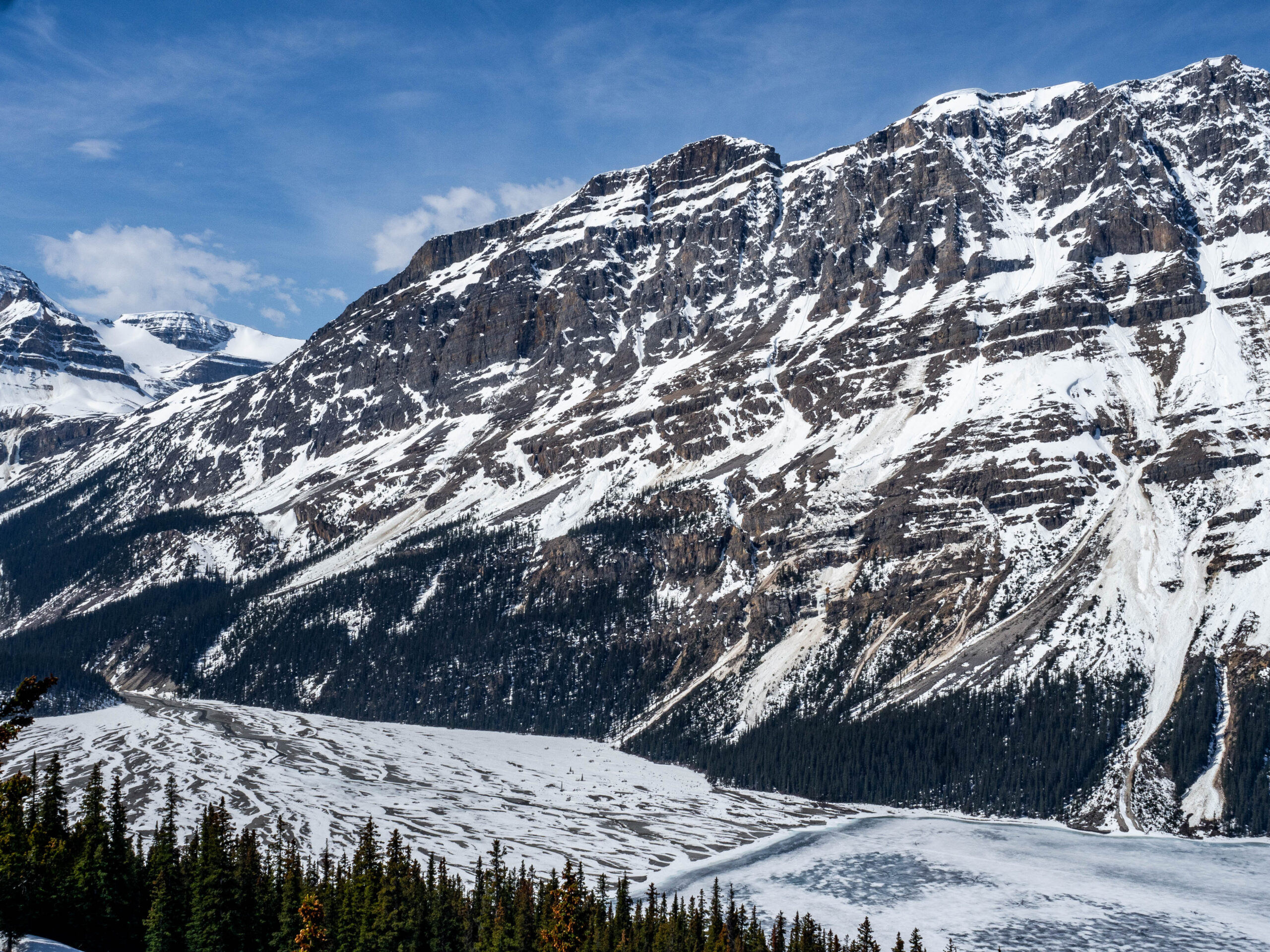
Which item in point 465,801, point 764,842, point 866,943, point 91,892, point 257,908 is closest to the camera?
point 91,892

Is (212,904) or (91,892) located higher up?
(91,892)

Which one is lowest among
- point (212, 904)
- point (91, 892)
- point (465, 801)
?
point (212, 904)

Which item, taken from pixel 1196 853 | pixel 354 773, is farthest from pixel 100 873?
pixel 1196 853

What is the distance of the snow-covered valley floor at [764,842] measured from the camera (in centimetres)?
11712

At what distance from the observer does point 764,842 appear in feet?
484

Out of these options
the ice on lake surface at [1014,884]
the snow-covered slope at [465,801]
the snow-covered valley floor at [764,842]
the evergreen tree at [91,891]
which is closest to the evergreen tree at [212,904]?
the evergreen tree at [91,891]

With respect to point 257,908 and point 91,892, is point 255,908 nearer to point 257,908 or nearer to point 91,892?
point 257,908

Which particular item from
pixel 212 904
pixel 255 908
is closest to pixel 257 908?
pixel 255 908

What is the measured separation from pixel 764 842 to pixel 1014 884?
3203 centimetres

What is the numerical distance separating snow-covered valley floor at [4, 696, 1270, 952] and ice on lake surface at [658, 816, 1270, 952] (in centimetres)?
31

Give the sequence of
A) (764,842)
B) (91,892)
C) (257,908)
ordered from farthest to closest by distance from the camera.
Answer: (764,842)
(257,908)
(91,892)

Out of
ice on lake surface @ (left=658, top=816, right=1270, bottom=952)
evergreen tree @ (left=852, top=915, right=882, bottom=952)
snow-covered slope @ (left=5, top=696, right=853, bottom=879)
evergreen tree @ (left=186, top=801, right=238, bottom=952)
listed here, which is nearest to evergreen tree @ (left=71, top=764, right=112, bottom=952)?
evergreen tree @ (left=186, top=801, right=238, bottom=952)

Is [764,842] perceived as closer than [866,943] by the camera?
No

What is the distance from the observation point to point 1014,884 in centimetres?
12788
